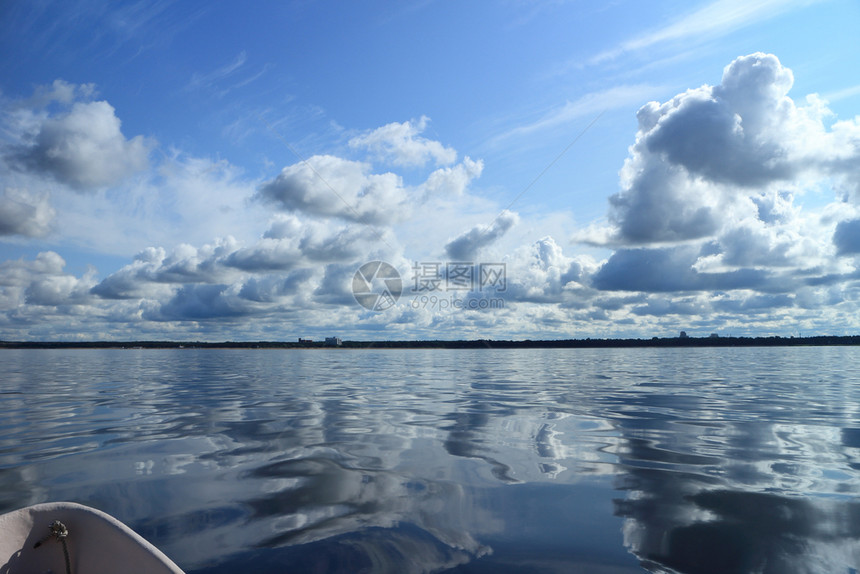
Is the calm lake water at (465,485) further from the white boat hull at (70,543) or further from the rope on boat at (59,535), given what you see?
the rope on boat at (59,535)

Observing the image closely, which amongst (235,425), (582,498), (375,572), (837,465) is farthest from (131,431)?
(837,465)

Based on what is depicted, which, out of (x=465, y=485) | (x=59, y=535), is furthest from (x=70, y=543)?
(x=465, y=485)

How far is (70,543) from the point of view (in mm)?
4949

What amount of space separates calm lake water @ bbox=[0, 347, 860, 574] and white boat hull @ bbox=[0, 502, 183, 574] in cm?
101

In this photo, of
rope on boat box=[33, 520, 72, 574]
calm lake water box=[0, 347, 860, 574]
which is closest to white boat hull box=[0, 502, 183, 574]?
rope on boat box=[33, 520, 72, 574]

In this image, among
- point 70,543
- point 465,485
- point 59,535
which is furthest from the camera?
point 465,485

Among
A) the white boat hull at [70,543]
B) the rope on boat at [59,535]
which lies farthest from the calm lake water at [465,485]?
the rope on boat at [59,535]

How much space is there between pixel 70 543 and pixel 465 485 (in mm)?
5529

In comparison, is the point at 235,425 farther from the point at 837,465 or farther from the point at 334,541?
the point at 837,465

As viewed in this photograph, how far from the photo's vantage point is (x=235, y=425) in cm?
1449

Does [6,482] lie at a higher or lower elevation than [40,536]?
A: lower

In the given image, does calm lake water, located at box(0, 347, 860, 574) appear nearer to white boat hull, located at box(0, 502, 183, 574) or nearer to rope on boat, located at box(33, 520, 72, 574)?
white boat hull, located at box(0, 502, 183, 574)

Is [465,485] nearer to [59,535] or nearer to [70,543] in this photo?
[70,543]

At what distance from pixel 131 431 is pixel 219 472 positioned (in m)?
6.16
